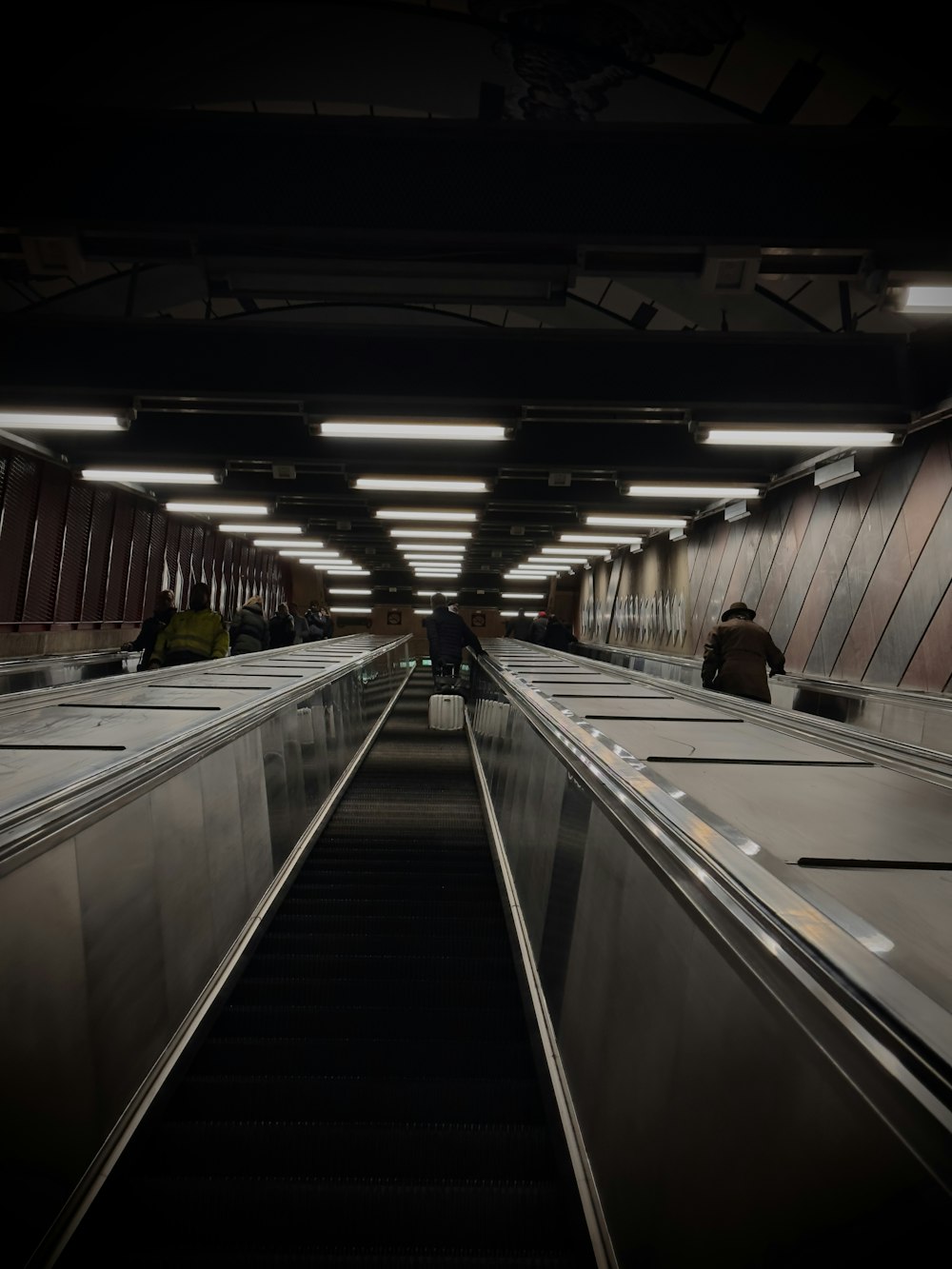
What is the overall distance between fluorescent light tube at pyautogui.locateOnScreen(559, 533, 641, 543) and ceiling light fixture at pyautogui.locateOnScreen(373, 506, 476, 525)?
3.51m

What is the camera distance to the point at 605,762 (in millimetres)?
2303

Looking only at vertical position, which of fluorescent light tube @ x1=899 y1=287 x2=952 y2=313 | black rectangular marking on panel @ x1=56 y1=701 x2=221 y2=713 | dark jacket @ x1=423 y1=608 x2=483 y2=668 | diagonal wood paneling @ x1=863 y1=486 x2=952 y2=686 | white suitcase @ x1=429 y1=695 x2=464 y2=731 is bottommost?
white suitcase @ x1=429 y1=695 x2=464 y2=731

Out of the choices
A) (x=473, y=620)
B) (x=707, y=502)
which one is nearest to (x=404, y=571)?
(x=473, y=620)

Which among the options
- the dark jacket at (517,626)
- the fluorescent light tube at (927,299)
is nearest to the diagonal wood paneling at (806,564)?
the fluorescent light tube at (927,299)

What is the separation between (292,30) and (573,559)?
15.3 meters

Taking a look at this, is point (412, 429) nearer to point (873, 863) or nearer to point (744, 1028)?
point (873, 863)

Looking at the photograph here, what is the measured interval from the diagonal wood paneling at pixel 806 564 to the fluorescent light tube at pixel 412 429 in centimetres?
476

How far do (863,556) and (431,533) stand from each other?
803 centimetres

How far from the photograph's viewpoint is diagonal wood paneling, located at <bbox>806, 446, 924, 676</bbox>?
Answer: 741cm

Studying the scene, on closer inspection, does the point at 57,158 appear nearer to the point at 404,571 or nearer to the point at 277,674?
the point at 277,674

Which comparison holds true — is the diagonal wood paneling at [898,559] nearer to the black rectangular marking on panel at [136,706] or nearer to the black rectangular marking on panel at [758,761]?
the black rectangular marking on panel at [758,761]

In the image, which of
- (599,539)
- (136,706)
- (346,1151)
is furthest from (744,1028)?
(599,539)

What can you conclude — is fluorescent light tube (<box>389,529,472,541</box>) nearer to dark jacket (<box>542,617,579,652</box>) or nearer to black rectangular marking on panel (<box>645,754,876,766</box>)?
dark jacket (<box>542,617,579,652</box>)

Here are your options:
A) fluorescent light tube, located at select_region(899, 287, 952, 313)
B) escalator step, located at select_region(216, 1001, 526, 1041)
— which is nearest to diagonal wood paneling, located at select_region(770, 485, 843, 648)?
fluorescent light tube, located at select_region(899, 287, 952, 313)
